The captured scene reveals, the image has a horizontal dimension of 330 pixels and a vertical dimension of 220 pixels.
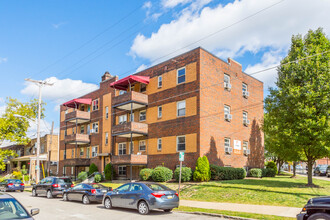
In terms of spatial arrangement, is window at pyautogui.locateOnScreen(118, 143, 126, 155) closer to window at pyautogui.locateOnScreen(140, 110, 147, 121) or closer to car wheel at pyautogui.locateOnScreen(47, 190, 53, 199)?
window at pyautogui.locateOnScreen(140, 110, 147, 121)

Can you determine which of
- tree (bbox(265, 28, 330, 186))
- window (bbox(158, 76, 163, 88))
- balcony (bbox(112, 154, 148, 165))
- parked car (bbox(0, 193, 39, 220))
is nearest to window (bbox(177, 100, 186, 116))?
window (bbox(158, 76, 163, 88))

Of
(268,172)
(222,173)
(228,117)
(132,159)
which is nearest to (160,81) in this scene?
(228,117)

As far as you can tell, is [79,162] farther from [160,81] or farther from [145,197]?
[145,197]

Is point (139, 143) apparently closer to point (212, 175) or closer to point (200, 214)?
point (212, 175)

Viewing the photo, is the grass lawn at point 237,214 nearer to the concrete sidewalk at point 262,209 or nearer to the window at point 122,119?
the concrete sidewalk at point 262,209

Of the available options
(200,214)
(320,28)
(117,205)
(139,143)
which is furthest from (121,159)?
(320,28)

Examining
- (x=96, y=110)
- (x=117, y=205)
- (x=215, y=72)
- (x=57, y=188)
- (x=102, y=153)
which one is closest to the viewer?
(x=117, y=205)

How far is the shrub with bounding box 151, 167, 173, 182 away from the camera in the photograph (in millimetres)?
25484

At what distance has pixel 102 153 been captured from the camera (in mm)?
37375

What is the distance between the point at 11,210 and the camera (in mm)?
6754

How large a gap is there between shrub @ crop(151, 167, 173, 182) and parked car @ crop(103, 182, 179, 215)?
1052 centimetres

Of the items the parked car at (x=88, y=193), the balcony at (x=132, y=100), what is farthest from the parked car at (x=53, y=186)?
the balcony at (x=132, y=100)

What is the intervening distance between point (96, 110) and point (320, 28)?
27.9m

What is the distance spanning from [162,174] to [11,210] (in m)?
19.2
